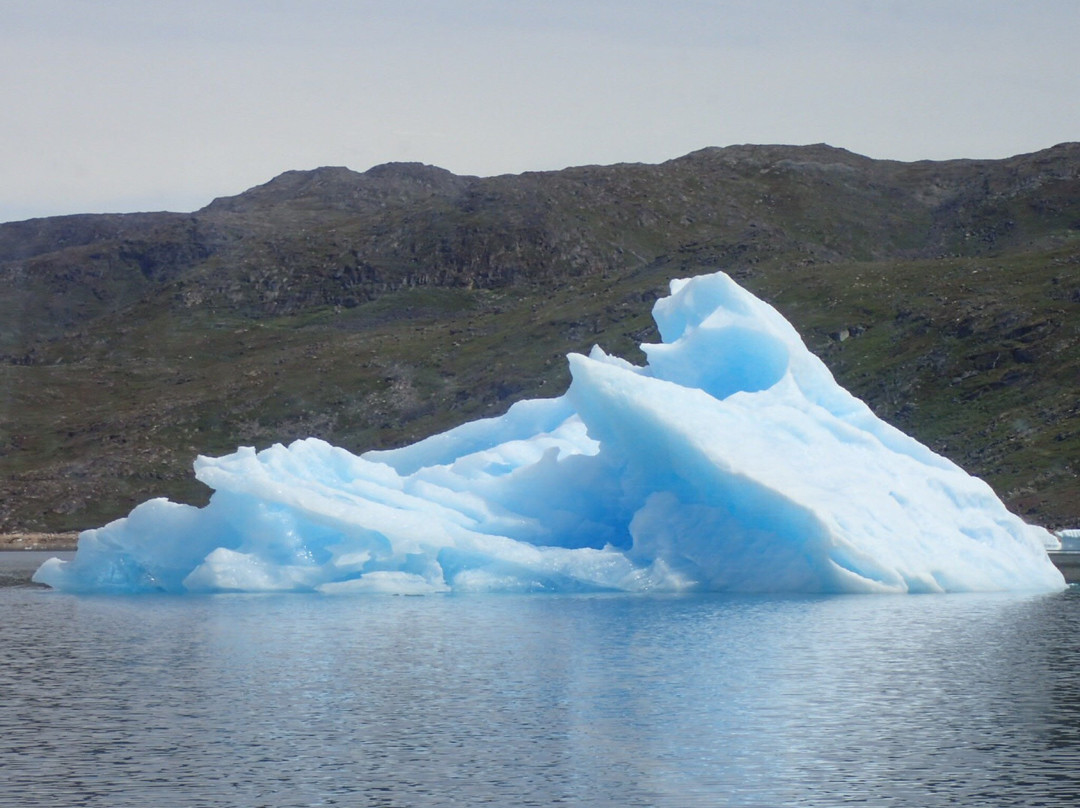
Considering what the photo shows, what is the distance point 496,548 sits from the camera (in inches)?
1720

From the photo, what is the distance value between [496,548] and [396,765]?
2178cm

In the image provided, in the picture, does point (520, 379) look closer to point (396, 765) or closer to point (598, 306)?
point (598, 306)

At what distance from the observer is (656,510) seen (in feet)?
140

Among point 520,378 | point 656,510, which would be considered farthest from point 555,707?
point 520,378

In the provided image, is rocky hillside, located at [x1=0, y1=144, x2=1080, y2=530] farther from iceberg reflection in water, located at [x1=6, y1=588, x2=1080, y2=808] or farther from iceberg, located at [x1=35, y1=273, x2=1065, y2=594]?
iceberg reflection in water, located at [x1=6, y1=588, x2=1080, y2=808]

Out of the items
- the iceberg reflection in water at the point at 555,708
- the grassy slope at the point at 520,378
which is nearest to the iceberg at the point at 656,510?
the iceberg reflection in water at the point at 555,708

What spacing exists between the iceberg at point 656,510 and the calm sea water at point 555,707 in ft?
5.72

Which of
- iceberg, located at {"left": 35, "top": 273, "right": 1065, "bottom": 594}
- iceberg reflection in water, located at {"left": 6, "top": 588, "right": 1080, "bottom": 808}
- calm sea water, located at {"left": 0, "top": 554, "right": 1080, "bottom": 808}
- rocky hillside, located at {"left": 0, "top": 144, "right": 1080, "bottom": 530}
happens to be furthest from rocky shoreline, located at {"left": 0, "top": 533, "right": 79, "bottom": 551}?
calm sea water, located at {"left": 0, "top": 554, "right": 1080, "bottom": 808}

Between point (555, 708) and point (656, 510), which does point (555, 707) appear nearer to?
point (555, 708)

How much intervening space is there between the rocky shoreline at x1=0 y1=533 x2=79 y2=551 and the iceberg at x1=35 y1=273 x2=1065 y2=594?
250 feet

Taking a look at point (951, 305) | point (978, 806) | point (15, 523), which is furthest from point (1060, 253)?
point (978, 806)

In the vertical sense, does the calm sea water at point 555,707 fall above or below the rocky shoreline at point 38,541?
below

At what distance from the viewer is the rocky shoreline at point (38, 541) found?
121312 mm

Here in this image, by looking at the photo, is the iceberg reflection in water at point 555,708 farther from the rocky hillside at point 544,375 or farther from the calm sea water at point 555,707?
the rocky hillside at point 544,375
